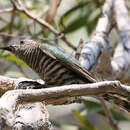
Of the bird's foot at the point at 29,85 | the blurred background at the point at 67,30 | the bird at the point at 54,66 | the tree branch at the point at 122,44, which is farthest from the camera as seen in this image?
the blurred background at the point at 67,30

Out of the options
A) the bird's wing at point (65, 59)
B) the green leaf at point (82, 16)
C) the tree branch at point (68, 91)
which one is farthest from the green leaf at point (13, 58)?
the tree branch at point (68, 91)

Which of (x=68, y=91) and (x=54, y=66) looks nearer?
(x=68, y=91)

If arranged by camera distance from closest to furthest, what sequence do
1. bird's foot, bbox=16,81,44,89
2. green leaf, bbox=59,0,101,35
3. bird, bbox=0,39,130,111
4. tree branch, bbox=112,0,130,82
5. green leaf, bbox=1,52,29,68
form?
bird's foot, bbox=16,81,44,89 < bird, bbox=0,39,130,111 < tree branch, bbox=112,0,130,82 < green leaf, bbox=1,52,29,68 < green leaf, bbox=59,0,101,35

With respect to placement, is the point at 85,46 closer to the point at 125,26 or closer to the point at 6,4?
the point at 125,26

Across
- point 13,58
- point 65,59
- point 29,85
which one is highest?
point 65,59

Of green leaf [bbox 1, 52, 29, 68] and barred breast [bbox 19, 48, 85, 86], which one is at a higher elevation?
barred breast [bbox 19, 48, 85, 86]

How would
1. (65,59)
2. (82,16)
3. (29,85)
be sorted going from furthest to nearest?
(82,16) → (65,59) → (29,85)

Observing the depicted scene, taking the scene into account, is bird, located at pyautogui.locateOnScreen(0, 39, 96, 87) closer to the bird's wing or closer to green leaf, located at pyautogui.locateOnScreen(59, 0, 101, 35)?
the bird's wing

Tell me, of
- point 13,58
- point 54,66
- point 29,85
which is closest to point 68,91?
point 29,85

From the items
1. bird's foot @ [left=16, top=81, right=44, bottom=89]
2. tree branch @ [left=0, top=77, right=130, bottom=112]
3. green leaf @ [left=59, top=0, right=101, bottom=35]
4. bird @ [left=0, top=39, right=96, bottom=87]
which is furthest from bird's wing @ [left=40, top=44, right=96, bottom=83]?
green leaf @ [left=59, top=0, right=101, bottom=35]

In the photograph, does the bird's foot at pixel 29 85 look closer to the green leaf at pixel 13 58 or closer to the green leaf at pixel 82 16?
the green leaf at pixel 13 58

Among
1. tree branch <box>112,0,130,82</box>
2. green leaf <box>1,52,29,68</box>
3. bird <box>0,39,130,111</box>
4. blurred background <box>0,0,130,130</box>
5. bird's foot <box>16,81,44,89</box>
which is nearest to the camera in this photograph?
bird's foot <box>16,81,44,89</box>

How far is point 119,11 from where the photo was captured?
10.3 ft

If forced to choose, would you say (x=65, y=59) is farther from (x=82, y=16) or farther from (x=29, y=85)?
(x=82, y=16)
